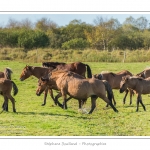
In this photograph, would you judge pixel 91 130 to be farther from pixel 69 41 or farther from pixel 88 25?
pixel 88 25

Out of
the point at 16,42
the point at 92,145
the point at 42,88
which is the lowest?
the point at 92,145

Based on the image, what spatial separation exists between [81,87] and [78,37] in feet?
79.1

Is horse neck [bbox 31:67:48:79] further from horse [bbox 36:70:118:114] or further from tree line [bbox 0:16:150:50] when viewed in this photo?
tree line [bbox 0:16:150:50]

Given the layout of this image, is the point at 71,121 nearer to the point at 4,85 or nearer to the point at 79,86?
the point at 79,86

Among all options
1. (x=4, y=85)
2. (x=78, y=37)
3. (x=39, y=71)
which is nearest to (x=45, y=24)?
(x=78, y=37)


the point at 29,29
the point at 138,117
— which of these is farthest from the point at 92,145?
the point at 29,29

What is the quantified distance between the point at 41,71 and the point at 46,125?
5441mm

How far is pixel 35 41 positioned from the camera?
32719 millimetres

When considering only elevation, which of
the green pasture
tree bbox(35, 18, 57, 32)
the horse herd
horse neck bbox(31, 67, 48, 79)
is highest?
tree bbox(35, 18, 57, 32)

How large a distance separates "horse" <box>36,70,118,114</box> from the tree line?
19516 mm

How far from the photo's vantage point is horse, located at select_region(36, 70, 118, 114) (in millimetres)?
11148

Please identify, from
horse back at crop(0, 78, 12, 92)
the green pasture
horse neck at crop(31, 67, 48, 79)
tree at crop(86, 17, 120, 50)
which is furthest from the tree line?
horse back at crop(0, 78, 12, 92)

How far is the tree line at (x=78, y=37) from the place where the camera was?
105 ft

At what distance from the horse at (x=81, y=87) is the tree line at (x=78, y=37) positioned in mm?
19516
